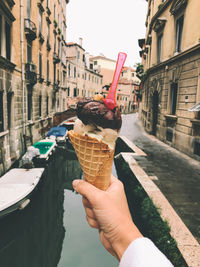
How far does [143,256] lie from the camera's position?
49.1 inches

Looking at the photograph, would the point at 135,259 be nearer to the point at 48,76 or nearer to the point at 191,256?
the point at 191,256

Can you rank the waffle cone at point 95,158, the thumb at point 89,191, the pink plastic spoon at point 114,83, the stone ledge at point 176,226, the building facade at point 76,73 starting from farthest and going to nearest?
the building facade at point 76,73
the stone ledge at point 176,226
the waffle cone at point 95,158
the pink plastic spoon at point 114,83
the thumb at point 89,191

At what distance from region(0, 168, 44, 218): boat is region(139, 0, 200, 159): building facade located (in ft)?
26.9

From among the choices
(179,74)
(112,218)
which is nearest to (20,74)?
(179,74)

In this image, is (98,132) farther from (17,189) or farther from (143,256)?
(17,189)

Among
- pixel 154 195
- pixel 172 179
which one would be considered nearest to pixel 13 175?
pixel 154 195

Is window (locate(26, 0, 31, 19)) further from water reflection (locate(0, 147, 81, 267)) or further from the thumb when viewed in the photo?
the thumb

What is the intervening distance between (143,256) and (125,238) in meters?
0.30

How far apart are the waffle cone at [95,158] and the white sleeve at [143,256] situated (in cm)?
88

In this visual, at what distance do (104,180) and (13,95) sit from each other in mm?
10750

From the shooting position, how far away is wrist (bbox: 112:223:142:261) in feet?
4.93

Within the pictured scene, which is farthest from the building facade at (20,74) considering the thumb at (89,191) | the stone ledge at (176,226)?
the thumb at (89,191)

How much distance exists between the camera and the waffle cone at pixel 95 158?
223 centimetres

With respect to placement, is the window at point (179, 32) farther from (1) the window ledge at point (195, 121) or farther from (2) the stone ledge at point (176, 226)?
(2) the stone ledge at point (176, 226)
